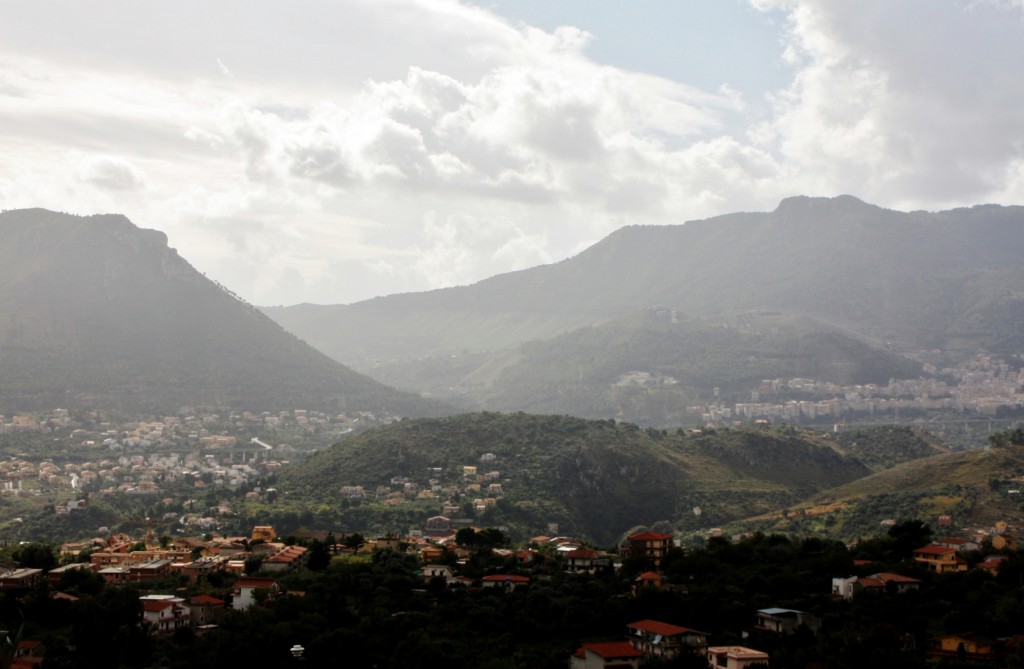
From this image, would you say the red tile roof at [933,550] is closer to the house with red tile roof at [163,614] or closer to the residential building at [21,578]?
the house with red tile roof at [163,614]

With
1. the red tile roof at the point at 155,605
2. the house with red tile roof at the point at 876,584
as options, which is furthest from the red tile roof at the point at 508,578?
the red tile roof at the point at 155,605

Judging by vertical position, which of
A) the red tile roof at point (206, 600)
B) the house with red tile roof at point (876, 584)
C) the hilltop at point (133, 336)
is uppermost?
the hilltop at point (133, 336)

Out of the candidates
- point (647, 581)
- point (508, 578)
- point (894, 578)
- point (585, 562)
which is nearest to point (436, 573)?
point (508, 578)

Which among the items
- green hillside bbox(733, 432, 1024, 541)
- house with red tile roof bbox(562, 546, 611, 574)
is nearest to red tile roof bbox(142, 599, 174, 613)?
house with red tile roof bbox(562, 546, 611, 574)

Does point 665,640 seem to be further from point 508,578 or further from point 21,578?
point 21,578

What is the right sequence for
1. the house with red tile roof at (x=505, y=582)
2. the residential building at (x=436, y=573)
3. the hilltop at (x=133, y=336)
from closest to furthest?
the house with red tile roof at (x=505, y=582) < the residential building at (x=436, y=573) < the hilltop at (x=133, y=336)

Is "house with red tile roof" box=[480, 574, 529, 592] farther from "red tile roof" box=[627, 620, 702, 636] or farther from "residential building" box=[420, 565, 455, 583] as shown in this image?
"red tile roof" box=[627, 620, 702, 636]

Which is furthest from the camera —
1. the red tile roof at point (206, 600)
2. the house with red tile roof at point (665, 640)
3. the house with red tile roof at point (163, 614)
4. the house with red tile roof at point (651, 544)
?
the house with red tile roof at point (651, 544)
